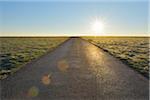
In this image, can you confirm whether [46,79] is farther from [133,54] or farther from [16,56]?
[133,54]

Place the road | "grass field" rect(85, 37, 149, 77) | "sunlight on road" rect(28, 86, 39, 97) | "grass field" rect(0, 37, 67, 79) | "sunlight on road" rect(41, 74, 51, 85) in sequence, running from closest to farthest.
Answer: the road → "sunlight on road" rect(28, 86, 39, 97) → "sunlight on road" rect(41, 74, 51, 85) → "grass field" rect(0, 37, 67, 79) → "grass field" rect(85, 37, 149, 77)

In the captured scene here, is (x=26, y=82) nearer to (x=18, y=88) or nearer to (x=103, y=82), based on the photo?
(x=18, y=88)

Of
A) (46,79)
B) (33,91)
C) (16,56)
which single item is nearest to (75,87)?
(33,91)

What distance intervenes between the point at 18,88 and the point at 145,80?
4.66m

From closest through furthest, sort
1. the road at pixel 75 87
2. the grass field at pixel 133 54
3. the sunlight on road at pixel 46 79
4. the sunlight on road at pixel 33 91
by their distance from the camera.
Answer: the road at pixel 75 87, the sunlight on road at pixel 33 91, the sunlight on road at pixel 46 79, the grass field at pixel 133 54

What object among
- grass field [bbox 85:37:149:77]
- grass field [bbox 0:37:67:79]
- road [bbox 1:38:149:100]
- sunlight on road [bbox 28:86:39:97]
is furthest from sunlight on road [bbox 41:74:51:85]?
grass field [bbox 85:37:149:77]

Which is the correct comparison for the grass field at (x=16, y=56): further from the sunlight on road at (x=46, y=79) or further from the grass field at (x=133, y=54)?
the grass field at (x=133, y=54)

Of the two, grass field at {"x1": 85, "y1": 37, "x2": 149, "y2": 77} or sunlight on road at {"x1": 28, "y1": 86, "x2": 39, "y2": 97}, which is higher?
grass field at {"x1": 85, "y1": 37, "x2": 149, "y2": 77}

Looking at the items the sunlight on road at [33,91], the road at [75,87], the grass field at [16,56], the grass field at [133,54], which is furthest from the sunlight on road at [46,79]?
the grass field at [133,54]

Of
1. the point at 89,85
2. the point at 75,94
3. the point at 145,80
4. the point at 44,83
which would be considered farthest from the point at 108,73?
the point at 75,94

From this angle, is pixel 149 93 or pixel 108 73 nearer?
pixel 149 93

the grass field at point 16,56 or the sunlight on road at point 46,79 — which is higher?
the grass field at point 16,56

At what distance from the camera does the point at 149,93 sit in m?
7.67

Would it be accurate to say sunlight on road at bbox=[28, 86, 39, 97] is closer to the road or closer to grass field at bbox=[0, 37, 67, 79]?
the road
